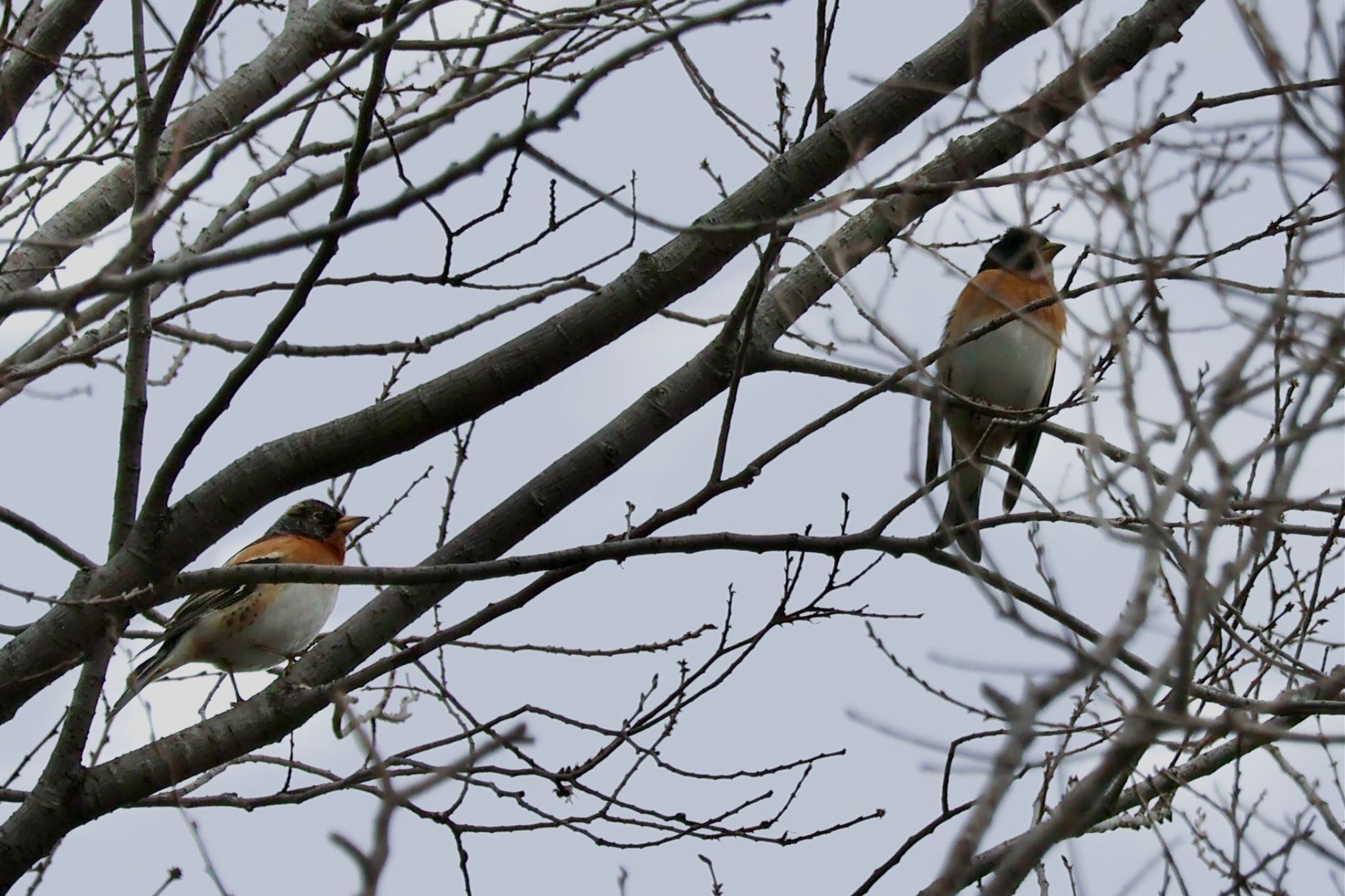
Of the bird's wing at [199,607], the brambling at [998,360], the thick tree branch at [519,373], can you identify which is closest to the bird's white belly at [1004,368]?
the brambling at [998,360]

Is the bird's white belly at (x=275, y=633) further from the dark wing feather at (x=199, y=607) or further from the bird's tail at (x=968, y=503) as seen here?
the bird's tail at (x=968, y=503)

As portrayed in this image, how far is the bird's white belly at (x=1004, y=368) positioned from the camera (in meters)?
6.80

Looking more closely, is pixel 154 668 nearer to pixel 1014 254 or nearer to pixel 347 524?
pixel 347 524

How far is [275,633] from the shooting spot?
6.18m

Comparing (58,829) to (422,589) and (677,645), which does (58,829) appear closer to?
(422,589)

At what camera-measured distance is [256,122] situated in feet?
9.66

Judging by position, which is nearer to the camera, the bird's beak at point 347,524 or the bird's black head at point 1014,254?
the bird's black head at point 1014,254

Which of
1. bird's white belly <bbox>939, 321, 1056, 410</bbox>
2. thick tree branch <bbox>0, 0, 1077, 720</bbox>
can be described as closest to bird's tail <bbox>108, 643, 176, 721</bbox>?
thick tree branch <bbox>0, 0, 1077, 720</bbox>

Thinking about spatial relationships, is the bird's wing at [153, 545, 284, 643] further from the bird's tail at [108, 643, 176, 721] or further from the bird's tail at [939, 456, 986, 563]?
the bird's tail at [939, 456, 986, 563]

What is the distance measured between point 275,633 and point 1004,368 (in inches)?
142

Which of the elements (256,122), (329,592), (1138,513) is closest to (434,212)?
(256,122)

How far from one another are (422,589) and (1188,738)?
2.15m

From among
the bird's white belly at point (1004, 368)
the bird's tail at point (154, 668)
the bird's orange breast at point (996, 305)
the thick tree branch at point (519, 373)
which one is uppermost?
the bird's orange breast at point (996, 305)

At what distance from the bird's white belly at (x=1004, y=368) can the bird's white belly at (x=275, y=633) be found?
3122mm
